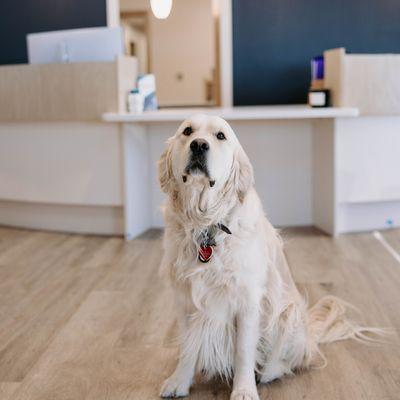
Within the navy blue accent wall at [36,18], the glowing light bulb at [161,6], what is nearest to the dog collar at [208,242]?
the glowing light bulb at [161,6]

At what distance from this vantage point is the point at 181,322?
69.5 inches

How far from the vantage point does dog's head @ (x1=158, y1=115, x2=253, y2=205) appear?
5.24 feet

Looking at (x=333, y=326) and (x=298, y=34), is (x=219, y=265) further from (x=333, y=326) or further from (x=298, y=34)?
(x=298, y=34)

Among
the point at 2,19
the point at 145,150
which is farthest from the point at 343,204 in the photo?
the point at 2,19

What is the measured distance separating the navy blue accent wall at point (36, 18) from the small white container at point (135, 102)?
1939 mm

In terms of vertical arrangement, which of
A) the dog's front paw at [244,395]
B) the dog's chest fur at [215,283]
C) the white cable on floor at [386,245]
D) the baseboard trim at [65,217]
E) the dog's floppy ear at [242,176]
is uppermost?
the dog's floppy ear at [242,176]

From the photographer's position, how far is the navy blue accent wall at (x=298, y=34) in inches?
196

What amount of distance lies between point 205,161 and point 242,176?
0.14 meters

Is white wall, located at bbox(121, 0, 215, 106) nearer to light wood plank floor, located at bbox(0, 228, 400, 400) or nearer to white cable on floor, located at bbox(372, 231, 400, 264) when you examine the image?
light wood plank floor, located at bbox(0, 228, 400, 400)

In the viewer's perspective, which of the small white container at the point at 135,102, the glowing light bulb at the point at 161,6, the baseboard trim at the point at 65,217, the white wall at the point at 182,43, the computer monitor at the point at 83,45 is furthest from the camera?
the white wall at the point at 182,43

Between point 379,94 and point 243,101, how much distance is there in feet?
5.39

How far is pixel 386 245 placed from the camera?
3.48 metres

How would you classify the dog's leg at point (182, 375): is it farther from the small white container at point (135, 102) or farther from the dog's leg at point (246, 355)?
the small white container at point (135, 102)

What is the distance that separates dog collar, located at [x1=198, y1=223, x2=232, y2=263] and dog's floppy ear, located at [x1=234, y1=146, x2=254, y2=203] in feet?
0.31
